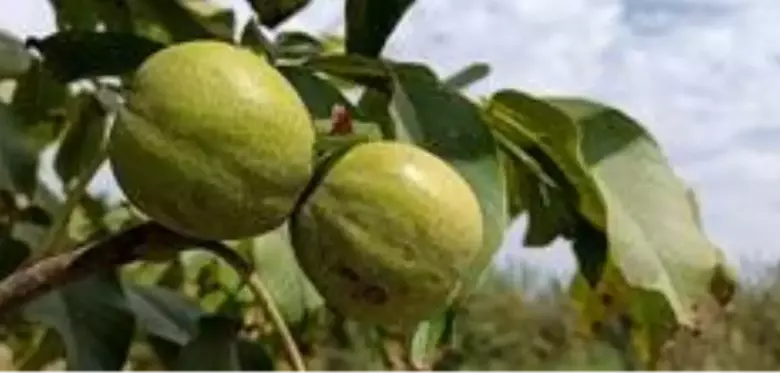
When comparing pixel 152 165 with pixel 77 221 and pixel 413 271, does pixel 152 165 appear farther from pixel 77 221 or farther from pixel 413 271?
pixel 77 221

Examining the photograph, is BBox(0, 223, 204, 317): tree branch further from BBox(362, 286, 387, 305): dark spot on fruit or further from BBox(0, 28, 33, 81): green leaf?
BBox(0, 28, 33, 81): green leaf

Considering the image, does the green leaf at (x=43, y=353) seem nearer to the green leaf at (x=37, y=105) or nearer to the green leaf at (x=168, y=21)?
the green leaf at (x=37, y=105)

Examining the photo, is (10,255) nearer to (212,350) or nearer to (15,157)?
(212,350)

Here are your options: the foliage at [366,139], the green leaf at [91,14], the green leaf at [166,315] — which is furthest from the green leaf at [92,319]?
the green leaf at [91,14]

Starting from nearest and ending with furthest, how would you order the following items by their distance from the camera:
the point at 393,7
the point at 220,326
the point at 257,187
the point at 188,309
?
the point at 257,187
the point at 393,7
the point at 220,326
the point at 188,309

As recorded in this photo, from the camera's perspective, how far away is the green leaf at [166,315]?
1177 millimetres

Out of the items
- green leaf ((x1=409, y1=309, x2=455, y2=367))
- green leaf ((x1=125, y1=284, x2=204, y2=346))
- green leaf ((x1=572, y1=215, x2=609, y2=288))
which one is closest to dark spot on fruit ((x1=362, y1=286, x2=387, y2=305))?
green leaf ((x1=409, y1=309, x2=455, y2=367))

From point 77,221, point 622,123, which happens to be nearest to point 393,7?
point 622,123

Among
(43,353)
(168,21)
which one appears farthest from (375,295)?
(43,353)

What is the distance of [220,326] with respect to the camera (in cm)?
108

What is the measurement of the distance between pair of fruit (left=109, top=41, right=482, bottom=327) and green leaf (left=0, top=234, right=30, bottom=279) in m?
0.25

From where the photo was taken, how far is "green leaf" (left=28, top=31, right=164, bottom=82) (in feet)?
3.16

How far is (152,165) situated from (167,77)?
0.14ft

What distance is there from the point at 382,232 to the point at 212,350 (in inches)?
11.8
